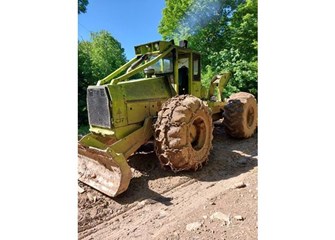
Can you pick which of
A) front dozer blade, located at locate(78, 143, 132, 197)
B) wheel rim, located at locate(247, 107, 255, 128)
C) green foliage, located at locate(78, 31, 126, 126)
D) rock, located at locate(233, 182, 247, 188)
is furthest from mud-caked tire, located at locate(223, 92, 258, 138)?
front dozer blade, located at locate(78, 143, 132, 197)

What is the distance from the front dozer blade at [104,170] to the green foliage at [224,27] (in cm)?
84

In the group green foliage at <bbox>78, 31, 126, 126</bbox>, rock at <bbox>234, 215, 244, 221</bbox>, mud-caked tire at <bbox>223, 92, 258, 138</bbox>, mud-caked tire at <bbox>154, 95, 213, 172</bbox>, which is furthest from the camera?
mud-caked tire at <bbox>223, 92, 258, 138</bbox>

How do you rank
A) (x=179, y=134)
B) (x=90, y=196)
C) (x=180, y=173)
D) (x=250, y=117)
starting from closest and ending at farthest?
1. (x=90, y=196)
2. (x=179, y=134)
3. (x=180, y=173)
4. (x=250, y=117)

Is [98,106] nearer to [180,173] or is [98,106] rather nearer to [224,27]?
[180,173]

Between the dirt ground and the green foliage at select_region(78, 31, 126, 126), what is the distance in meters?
0.56

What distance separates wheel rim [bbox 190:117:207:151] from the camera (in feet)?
6.79

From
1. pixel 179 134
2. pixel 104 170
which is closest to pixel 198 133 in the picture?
pixel 179 134

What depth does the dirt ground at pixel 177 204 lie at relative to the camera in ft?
4.12

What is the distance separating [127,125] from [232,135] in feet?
4.02

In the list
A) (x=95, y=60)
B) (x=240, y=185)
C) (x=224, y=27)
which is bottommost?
(x=240, y=185)

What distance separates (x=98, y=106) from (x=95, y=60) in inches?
15.0

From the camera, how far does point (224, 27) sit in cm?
142

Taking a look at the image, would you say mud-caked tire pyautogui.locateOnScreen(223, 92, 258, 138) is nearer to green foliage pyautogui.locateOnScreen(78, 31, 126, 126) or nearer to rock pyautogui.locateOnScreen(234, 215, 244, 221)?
green foliage pyautogui.locateOnScreen(78, 31, 126, 126)
